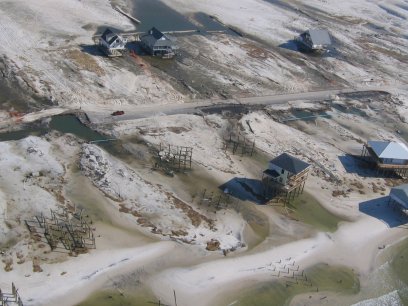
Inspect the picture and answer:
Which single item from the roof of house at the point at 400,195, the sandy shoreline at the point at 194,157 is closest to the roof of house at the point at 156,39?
the sandy shoreline at the point at 194,157

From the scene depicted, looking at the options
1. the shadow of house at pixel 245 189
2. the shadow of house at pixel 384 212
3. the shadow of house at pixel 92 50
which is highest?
the shadow of house at pixel 92 50

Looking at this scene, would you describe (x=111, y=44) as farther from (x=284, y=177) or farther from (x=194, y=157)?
(x=284, y=177)

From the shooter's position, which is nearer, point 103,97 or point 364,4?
point 103,97

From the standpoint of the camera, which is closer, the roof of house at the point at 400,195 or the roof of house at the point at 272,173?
the roof of house at the point at 400,195

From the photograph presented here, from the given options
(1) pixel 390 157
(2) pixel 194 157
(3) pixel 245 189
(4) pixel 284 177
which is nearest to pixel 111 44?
(2) pixel 194 157

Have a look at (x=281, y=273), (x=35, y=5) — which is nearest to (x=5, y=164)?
(x=281, y=273)

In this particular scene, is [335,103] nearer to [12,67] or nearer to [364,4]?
[12,67]

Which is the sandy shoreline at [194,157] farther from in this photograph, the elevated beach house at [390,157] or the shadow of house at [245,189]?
the elevated beach house at [390,157]
